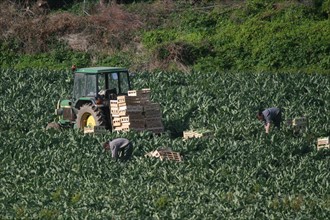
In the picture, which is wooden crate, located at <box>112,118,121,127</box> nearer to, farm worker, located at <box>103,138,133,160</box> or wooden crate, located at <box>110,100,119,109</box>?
wooden crate, located at <box>110,100,119,109</box>

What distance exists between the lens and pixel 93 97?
1217 inches

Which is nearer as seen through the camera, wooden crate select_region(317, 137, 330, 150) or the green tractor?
wooden crate select_region(317, 137, 330, 150)

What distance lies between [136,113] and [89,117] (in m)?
1.24

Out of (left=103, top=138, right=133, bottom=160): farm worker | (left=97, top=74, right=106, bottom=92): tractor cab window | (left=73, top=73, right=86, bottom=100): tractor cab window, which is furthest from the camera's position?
(left=97, top=74, right=106, bottom=92): tractor cab window

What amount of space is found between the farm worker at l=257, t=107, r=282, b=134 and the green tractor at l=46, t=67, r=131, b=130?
3703 mm

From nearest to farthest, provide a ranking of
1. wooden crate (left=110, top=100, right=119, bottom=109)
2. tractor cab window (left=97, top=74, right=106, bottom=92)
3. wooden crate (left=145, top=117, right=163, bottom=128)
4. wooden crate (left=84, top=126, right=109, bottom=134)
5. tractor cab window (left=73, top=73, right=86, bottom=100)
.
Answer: wooden crate (left=84, top=126, right=109, bottom=134), wooden crate (left=110, top=100, right=119, bottom=109), wooden crate (left=145, top=117, right=163, bottom=128), tractor cab window (left=73, top=73, right=86, bottom=100), tractor cab window (left=97, top=74, right=106, bottom=92)

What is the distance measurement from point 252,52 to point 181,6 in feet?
20.1

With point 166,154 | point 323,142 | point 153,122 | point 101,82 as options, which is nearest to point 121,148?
point 166,154

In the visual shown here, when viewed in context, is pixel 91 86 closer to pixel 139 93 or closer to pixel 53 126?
pixel 139 93

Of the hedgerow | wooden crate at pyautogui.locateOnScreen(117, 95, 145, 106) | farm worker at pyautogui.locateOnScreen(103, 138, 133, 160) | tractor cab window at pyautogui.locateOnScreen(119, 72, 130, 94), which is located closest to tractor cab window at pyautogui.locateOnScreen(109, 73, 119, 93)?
tractor cab window at pyautogui.locateOnScreen(119, 72, 130, 94)

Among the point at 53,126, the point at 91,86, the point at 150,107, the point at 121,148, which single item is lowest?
the point at 121,148

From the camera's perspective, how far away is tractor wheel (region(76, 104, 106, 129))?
3034 cm

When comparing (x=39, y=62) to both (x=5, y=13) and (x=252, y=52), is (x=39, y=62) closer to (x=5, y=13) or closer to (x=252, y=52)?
(x=5, y=13)

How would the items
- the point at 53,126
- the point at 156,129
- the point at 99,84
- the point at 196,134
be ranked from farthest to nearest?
the point at 99,84
the point at 53,126
the point at 156,129
the point at 196,134
